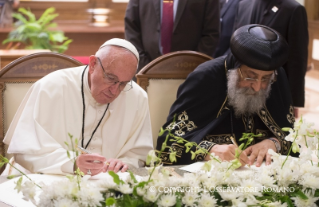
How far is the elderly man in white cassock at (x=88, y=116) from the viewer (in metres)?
2.86

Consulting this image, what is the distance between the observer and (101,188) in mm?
1704

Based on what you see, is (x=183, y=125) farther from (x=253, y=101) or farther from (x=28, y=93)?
(x=28, y=93)

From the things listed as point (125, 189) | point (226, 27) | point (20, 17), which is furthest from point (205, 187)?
point (20, 17)

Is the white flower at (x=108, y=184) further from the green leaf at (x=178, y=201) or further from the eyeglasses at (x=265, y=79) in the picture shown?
the eyeglasses at (x=265, y=79)

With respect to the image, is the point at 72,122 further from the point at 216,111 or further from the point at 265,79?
the point at 265,79

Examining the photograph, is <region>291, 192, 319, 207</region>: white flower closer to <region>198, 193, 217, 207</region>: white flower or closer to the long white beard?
<region>198, 193, 217, 207</region>: white flower

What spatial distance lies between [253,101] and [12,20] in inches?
267

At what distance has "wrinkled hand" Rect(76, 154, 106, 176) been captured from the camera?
244 centimetres

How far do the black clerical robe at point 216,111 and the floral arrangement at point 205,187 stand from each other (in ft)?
4.79

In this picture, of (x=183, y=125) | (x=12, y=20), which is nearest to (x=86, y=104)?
(x=183, y=125)

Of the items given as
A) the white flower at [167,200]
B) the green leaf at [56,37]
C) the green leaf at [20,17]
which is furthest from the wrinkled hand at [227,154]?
the green leaf at [20,17]

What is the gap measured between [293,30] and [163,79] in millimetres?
1354

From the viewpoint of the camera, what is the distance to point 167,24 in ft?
15.9

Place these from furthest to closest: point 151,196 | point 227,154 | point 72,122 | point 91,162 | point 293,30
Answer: point 293,30 < point 72,122 < point 227,154 < point 91,162 < point 151,196
